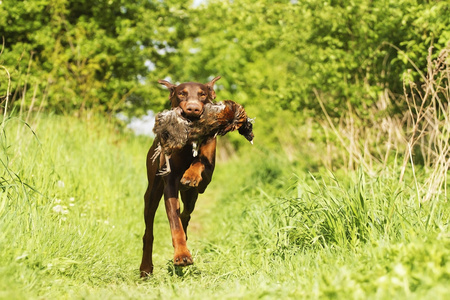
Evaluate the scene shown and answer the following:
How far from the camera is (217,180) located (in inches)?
555

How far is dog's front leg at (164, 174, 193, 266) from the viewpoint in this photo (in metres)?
3.68

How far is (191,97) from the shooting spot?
434 cm

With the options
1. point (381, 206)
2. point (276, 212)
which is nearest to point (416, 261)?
point (381, 206)

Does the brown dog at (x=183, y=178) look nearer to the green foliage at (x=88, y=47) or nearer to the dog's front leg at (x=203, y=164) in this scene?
the dog's front leg at (x=203, y=164)

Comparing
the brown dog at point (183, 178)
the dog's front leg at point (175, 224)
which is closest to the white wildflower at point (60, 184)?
the brown dog at point (183, 178)

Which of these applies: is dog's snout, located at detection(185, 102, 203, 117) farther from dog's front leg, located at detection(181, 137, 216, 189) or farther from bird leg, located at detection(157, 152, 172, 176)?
bird leg, located at detection(157, 152, 172, 176)

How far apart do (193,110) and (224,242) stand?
2395 mm

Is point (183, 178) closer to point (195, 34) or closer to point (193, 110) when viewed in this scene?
point (193, 110)

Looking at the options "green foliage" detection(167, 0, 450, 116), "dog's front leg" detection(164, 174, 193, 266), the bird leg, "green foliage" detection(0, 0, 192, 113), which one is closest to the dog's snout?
the bird leg

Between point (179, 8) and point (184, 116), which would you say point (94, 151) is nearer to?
point (184, 116)

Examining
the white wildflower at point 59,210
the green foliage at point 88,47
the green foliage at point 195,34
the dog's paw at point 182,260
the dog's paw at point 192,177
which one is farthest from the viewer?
the green foliage at point 88,47

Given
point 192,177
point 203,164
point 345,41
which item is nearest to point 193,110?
point 203,164

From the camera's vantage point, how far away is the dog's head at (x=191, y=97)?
411 centimetres

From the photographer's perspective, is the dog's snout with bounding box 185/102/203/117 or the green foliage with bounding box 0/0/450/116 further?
the green foliage with bounding box 0/0/450/116
